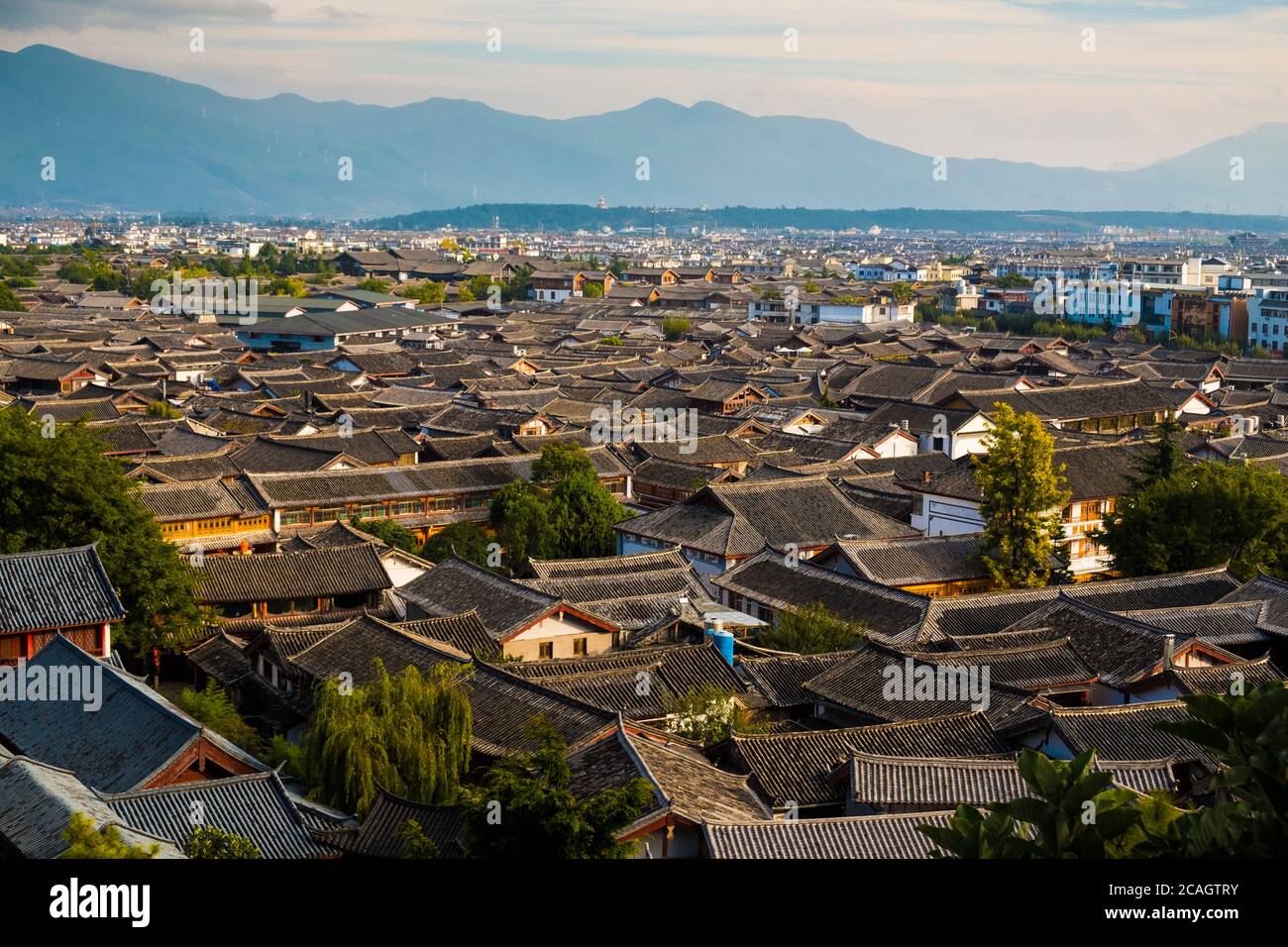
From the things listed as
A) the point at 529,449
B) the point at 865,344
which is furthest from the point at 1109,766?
the point at 865,344

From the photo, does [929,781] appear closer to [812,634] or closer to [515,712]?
[515,712]

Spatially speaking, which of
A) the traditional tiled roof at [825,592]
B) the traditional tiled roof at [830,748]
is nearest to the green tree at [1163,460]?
the traditional tiled roof at [825,592]

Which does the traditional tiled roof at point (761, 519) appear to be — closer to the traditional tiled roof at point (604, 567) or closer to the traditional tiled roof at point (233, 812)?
the traditional tiled roof at point (604, 567)

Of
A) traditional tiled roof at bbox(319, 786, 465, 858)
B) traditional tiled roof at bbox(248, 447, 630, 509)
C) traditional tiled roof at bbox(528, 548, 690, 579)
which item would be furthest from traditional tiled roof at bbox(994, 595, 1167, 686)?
traditional tiled roof at bbox(248, 447, 630, 509)

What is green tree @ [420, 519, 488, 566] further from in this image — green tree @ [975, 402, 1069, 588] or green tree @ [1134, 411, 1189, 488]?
green tree @ [1134, 411, 1189, 488]

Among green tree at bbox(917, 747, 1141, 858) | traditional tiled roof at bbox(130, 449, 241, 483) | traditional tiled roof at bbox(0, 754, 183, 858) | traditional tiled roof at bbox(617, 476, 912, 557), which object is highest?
green tree at bbox(917, 747, 1141, 858)

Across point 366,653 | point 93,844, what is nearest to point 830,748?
point 366,653
